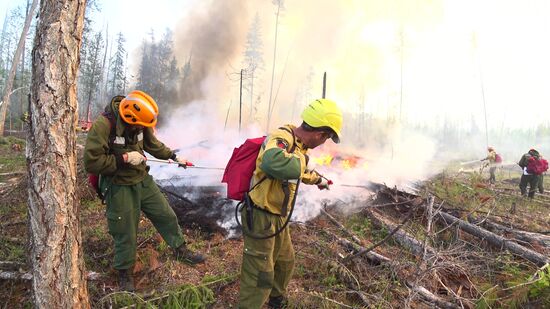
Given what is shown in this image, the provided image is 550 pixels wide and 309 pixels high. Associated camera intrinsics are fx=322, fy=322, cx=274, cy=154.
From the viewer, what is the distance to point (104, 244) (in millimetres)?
4465

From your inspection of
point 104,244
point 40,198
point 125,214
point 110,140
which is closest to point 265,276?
point 125,214

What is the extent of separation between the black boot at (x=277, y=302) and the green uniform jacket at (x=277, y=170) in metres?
1.10

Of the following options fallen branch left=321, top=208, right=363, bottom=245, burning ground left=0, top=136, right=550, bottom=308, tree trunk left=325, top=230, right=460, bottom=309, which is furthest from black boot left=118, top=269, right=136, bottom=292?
fallen branch left=321, top=208, right=363, bottom=245

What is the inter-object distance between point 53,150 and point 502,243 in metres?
6.13

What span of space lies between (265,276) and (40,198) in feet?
6.30

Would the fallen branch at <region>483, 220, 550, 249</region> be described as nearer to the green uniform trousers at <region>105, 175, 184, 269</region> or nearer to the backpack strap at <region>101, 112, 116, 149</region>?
the green uniform trousers at <region>105, 175, 184, 269</region>

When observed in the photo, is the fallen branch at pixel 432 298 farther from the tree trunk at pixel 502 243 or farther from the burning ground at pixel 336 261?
the tree trunk at pixel 502 243

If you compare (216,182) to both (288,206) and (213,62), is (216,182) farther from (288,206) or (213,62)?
(213,62)

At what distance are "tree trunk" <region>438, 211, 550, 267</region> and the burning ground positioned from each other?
16 mm

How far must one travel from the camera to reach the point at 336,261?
170 inches

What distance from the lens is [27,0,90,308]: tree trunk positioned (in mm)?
2322

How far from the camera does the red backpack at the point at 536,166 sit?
1196cm

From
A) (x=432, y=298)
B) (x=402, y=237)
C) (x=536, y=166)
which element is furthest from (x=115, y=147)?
(x=536, y=166)

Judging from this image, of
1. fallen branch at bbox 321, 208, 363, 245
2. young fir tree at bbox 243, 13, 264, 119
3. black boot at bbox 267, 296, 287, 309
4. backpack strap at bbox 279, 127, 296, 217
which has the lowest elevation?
black boot at bbox 267, 296, 287, 309
